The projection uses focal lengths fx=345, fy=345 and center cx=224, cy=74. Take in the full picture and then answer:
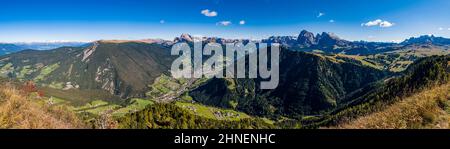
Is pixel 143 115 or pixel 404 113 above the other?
pixel 404 113
